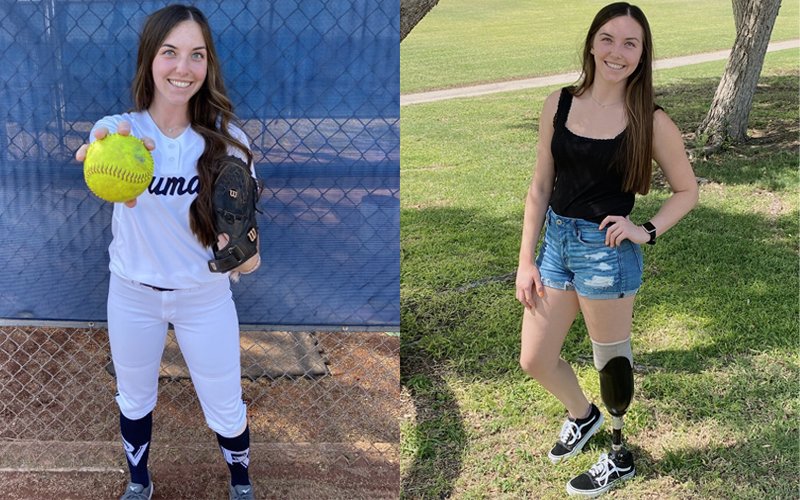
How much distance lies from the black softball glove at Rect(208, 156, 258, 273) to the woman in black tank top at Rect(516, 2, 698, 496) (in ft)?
3.53

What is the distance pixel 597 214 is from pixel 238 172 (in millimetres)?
1268

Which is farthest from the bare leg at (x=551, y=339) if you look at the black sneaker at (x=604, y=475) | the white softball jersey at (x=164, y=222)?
the white softball jersey at (x=164, y=222)

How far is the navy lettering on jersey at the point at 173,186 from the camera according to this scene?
9.07 feet

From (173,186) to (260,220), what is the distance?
0.79m

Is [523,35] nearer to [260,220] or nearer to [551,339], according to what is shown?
[260,220]

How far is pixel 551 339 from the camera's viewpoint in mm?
3242

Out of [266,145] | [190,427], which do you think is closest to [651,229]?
[266,145]

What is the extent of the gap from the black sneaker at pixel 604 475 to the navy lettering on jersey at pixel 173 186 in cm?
191

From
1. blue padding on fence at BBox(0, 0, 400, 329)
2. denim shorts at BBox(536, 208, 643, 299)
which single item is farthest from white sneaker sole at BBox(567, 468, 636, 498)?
blue padding on fence at BBox(0, 0, 400, 329)

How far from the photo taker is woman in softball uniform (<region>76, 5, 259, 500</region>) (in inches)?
108

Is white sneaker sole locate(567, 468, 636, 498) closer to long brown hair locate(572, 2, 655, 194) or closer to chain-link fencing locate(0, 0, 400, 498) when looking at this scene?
chain-link fencing locate(0, 0, 400, 498)

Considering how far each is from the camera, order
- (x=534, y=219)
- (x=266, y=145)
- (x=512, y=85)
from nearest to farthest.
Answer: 1. (x=534, y=219)
2. (x=266, y=145)
3. (x=512, y=85)

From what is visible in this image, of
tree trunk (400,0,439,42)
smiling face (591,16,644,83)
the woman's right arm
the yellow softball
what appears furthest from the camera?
tree trunk (400,0,439,42)

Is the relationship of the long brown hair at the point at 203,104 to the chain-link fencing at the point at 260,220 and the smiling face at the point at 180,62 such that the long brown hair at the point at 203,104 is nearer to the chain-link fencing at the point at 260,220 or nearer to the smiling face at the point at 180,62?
the smiling face at the point at 180,62
